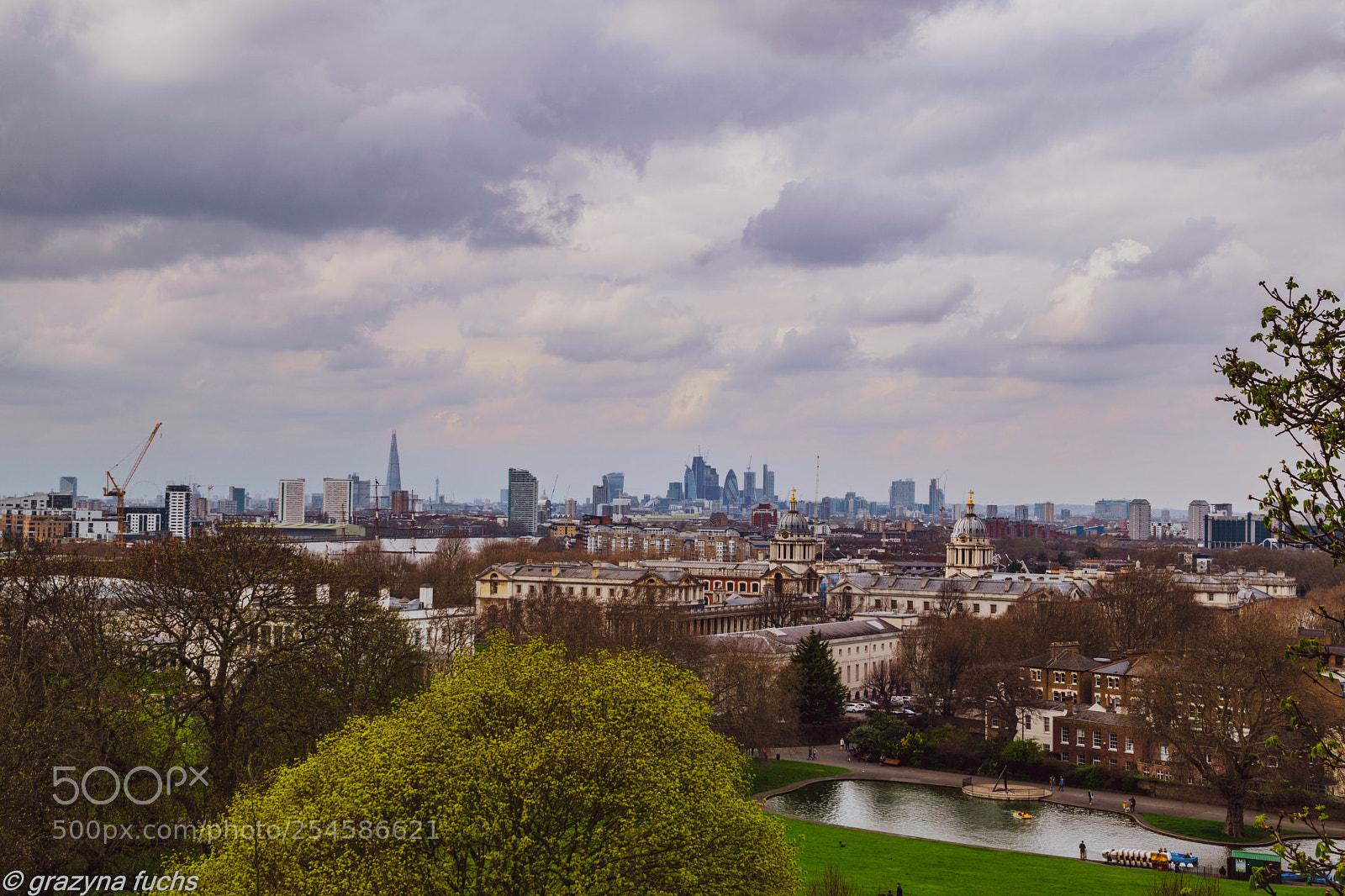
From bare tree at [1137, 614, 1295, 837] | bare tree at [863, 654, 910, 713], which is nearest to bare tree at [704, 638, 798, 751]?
bare tree at [863, 654, 910, 713]

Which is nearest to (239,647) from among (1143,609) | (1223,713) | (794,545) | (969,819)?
(969,819)

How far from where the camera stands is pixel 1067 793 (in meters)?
60.4

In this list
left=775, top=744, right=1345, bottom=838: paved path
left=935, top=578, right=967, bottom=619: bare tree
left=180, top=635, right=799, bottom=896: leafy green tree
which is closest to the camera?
left=180, top=635, right=799, bottom=896: leafy green tree

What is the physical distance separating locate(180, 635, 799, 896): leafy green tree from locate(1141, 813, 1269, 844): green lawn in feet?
107

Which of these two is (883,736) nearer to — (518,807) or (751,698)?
(751,698)

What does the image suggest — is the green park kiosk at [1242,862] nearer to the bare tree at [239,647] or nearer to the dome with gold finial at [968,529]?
the bare tree at [239,647]

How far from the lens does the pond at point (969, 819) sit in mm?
49812

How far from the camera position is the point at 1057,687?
71812mm

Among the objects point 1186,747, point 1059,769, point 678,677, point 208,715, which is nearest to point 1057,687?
point 1059,769

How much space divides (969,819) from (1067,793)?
28.1 ft

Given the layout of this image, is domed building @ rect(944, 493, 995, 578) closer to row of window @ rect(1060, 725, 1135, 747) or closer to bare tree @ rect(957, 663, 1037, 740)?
bare tree @ rect(957, 663, 1037, 740)

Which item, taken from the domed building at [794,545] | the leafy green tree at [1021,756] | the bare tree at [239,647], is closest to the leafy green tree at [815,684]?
the leafy green tree at [1021,756]

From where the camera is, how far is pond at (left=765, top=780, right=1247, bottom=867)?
49.8 m

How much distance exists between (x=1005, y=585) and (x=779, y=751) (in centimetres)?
6393
